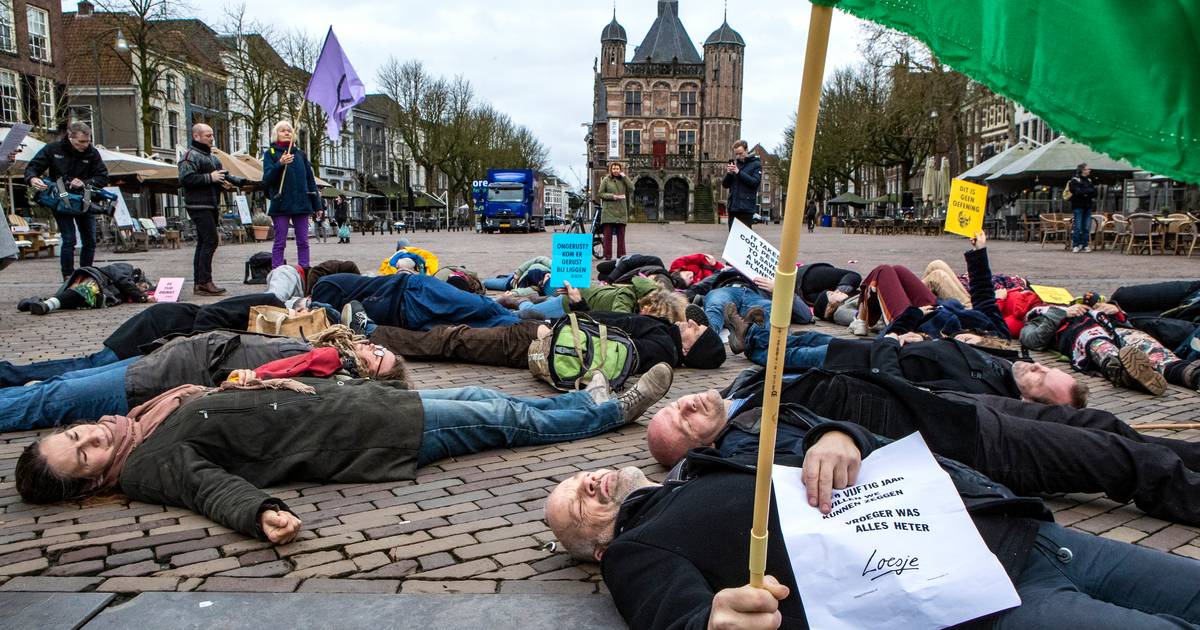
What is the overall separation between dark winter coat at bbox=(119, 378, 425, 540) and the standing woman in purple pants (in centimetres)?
796

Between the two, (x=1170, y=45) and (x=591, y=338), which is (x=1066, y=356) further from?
(x=1170, y=45)

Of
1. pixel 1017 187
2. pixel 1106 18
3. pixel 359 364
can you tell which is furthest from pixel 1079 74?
pixel 1017 187

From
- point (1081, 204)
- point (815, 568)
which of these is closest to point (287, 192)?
point (815, 568)

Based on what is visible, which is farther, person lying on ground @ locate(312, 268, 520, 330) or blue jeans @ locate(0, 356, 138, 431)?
person lying on ground @ locate(312, 268, 520, 330)

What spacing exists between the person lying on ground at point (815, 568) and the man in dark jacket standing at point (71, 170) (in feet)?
35.6

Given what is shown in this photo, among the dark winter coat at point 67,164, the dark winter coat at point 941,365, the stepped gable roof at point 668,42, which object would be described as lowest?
the dark winter coat at point 941,365

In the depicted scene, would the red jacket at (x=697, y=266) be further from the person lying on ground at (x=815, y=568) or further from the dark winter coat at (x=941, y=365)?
the person lying on ground at (x=815, y=568)

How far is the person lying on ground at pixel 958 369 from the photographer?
4.10 m

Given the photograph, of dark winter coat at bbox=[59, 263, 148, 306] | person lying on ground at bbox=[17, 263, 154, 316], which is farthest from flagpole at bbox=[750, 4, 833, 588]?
dark winter coat at bbox=[59, 263, 148, 306]

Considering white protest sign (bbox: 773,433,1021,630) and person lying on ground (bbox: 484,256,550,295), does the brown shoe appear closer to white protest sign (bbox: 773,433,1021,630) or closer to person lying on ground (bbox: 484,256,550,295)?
white protest sign (bbox: 773,433,1021,630)

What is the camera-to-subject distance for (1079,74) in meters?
1.55

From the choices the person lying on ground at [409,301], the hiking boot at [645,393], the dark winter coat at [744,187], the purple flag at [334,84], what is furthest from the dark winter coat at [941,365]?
the purple flag at [334,84]

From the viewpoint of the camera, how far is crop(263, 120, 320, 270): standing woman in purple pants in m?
11.3

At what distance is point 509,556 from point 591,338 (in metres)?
2.59
